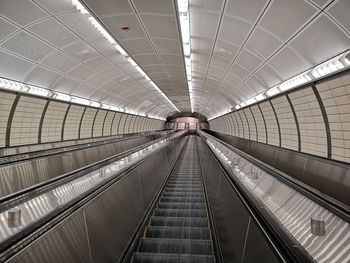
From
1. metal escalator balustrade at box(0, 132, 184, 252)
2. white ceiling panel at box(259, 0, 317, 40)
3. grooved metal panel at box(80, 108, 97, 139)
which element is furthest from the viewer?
grooved metal panel at box(80, 108, 97, 139)

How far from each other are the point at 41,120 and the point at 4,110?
2383mm

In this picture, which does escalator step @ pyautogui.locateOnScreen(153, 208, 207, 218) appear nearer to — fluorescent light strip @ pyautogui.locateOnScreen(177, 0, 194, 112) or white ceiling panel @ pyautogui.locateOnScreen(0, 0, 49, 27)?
fluorescent light strip @ pyautogui.locateOnScreen(177, 0, 194, 112)

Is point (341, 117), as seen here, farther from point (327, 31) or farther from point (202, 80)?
point (202, 80)

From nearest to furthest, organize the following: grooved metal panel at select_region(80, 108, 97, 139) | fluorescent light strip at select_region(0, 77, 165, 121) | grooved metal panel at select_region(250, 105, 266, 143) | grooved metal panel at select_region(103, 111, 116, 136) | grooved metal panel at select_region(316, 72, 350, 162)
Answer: grooved metal panel at select_region(316, 72, 350, 162)
fluorescent light strip at select_region(0, 77, 165, 121)
grooved metal panel at select_region(250, 105, 266, 143)
grooved metal panel at select_region(80, 108, 97, 139)
grooved metal panel at select_region(103, 111, 116, 136)

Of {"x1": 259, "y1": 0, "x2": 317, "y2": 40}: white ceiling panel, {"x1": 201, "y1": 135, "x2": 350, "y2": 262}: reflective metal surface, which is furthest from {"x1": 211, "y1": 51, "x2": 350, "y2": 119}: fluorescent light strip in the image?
{"x1": 201, "y1": 135, "x2": 350, "y2": 262}: reflective metal surface

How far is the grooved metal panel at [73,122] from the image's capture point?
13.8 metres

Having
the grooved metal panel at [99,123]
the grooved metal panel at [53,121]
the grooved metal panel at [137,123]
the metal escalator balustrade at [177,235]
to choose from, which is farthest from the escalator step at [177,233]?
the grooved metal panel at [137,123]

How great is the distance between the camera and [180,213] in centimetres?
542

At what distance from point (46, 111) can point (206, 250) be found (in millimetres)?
10293

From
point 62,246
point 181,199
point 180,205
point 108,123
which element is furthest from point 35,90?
point 108,123

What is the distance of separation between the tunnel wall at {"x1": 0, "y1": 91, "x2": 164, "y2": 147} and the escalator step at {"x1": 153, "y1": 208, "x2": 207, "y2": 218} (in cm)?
696

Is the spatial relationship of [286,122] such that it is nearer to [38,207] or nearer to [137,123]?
[38,207]

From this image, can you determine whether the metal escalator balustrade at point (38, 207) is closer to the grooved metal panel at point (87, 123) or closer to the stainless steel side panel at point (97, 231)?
the stainless steel side panel at point (97, 231)

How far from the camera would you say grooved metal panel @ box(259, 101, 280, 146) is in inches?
464
